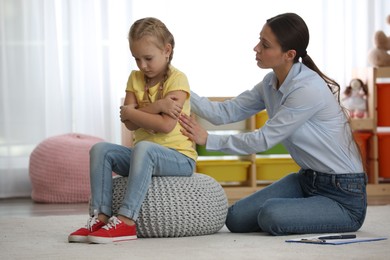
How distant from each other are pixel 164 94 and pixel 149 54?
16 cm

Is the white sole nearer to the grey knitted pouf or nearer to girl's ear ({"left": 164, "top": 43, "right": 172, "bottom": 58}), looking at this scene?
the grey knitted pouf

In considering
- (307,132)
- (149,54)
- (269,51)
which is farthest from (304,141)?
(149,54)

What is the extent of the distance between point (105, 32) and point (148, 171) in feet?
7.08

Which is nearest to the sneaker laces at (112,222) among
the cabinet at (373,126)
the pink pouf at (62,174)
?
the pink pouf at (62,174)

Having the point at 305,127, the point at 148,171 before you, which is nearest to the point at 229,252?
the point at 148,171

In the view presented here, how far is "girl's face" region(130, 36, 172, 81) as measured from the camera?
2777 millimetres

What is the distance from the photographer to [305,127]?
2.89 meters

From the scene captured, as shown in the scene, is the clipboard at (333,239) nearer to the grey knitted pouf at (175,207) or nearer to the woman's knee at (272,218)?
the woman's knee at (272,218)

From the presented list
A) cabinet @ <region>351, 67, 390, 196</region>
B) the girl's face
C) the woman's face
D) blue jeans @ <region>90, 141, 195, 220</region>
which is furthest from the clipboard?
cabinet @ <region>351, 67, 390, 196</region>

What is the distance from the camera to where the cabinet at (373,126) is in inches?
180

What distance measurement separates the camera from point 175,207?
2814 mm

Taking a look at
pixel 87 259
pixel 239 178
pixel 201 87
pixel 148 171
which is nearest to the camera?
pixel 87 259

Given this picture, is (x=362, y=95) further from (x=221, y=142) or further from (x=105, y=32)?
(x=221, y=142)

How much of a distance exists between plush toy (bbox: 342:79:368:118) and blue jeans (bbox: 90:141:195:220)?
200 cm
